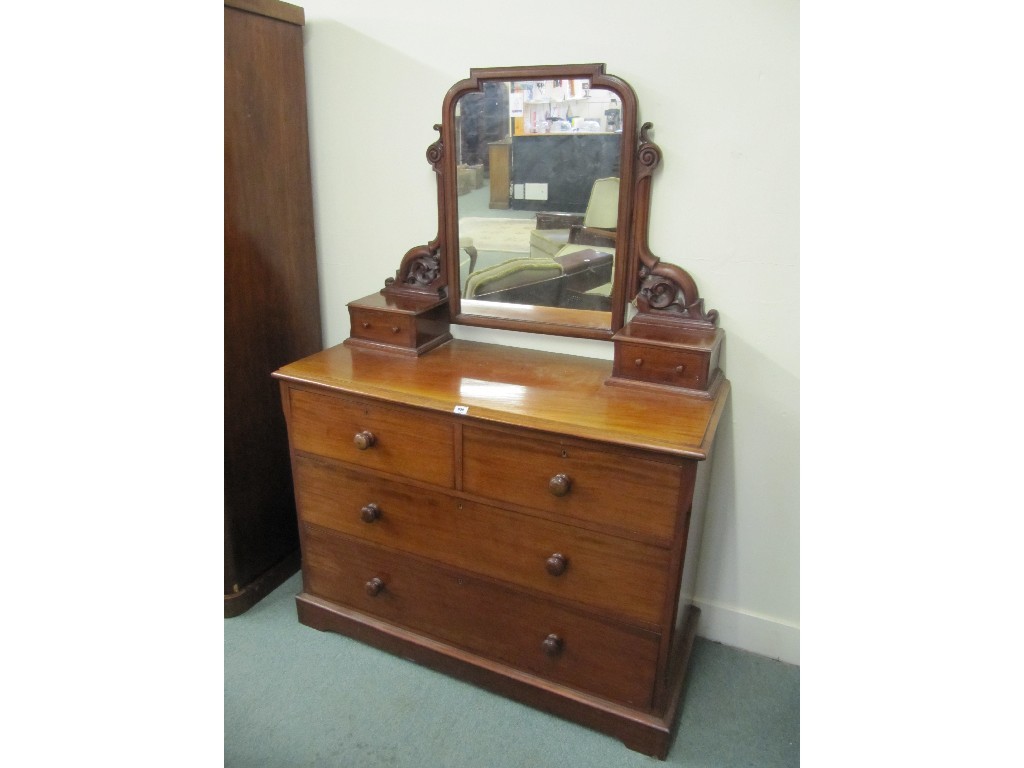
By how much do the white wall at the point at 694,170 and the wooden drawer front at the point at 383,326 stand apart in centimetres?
22

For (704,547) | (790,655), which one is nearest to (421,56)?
(704,547)

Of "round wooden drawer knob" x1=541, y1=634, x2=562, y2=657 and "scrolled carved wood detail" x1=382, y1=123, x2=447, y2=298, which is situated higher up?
"scrolled carved wood detail" x1=382, y1=123, x2=447, y2=298

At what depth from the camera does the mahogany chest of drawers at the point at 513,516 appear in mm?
1531

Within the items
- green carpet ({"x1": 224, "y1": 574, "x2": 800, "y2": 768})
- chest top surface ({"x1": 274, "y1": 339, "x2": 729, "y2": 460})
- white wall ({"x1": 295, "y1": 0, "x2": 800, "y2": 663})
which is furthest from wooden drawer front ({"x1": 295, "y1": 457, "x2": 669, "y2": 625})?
white wall ({"x1": 295, "y1": 0, "x2": 800, "y2": 663})

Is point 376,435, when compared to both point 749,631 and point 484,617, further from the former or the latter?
point 749,631

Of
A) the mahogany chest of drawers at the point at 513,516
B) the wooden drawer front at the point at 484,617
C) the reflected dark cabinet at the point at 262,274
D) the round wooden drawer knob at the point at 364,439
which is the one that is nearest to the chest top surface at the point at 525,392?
the mahogany chest of drawers at the point at 513,516

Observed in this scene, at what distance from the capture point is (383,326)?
1.97 metres

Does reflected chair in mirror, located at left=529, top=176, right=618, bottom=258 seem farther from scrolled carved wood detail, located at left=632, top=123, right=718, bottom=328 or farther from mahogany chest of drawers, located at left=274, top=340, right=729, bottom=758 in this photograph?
mahogany chest of drawers, located at left=274, top=340, right=729, bottom=758

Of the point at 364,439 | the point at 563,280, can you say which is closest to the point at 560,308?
the point at 563,280

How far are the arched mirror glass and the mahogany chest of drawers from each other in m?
0.17

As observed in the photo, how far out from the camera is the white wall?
160cm

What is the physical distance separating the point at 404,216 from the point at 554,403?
2.74ft

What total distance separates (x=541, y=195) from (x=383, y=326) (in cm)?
60

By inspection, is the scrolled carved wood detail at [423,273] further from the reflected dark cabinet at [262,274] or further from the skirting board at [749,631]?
the skirting board at [749,631]
